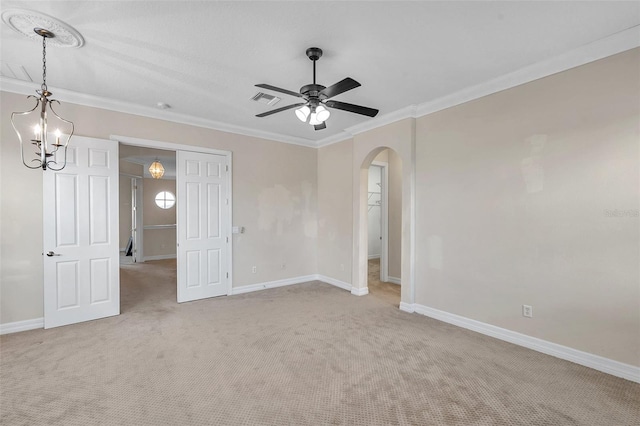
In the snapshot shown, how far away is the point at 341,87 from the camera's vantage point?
229cm

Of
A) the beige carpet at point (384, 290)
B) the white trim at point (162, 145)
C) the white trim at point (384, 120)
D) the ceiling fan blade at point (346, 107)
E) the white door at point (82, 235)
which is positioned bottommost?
the beige carpet at point (384, 290)

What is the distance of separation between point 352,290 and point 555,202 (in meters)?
3.11

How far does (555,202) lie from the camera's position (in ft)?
9.36

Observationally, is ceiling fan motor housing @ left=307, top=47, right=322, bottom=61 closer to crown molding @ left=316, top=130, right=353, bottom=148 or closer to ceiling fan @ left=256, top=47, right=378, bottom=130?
ceiling fan @ left=256, top=47, right=378, bottom=130

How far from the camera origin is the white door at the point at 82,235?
11.5 ft

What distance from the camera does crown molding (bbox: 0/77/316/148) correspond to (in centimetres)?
335

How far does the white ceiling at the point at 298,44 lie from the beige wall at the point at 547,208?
1.41ft

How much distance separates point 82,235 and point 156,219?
5475 mm

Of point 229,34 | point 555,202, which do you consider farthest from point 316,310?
point 229,34

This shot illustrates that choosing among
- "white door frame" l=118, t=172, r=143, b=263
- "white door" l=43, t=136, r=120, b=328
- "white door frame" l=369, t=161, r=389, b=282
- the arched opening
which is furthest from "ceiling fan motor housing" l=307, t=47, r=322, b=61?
"white door frame" l=118, t=172, r=143, b=263

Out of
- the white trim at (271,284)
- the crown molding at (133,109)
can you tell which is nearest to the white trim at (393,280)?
the white trim at (271,284)

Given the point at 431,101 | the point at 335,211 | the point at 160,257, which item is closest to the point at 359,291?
the point at 335,211

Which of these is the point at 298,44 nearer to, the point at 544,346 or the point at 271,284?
the point at 544,346

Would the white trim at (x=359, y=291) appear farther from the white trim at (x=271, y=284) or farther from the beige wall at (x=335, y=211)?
the white trim at (x=271, y=284)
